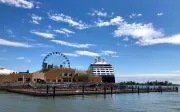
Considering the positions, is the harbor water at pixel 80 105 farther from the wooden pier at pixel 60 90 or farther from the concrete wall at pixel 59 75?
the concrete wall at pixel 59 75

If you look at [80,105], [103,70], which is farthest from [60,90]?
[103,70]

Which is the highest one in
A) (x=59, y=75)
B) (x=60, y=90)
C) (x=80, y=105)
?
(x=59, y=75)

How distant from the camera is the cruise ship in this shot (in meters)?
149

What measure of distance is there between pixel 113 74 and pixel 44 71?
36.4 m

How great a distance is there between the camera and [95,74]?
153m

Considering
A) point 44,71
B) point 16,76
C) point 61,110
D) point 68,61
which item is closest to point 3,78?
point 16,76

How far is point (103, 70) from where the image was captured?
15338 cm

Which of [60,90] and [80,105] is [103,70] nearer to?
[60,90]

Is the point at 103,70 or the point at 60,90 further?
the point at 103,70

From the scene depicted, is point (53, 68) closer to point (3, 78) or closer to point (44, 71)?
point (44, 71)

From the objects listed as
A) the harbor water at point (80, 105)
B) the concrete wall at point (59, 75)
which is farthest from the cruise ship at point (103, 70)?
the harbor water at point (80, 105)

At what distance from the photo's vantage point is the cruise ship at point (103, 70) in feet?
490

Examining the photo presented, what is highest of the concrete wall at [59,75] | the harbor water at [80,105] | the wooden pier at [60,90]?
the concrete wall at [59,75]

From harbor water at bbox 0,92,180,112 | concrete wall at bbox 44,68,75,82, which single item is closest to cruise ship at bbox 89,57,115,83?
concrete wall at bbox 44,68,75,82
